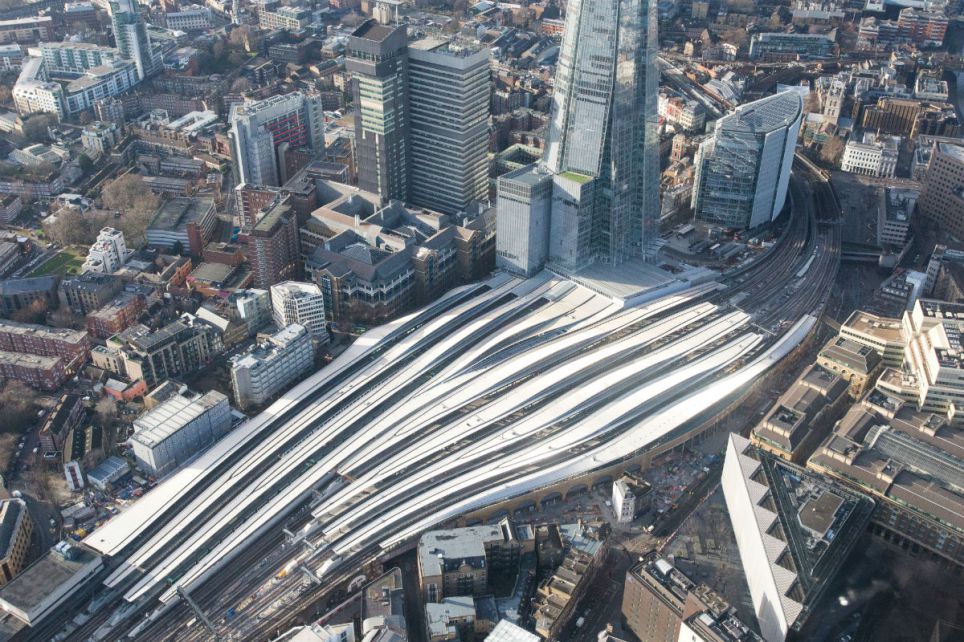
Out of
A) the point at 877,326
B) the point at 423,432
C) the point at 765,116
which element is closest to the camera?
the point at 423,432

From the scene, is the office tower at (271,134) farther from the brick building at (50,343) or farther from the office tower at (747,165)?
the office tower at (747,165)

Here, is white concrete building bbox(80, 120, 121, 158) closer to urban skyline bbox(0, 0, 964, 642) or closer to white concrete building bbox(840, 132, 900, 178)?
urban skyline bbox(0, 0, 964, 642)

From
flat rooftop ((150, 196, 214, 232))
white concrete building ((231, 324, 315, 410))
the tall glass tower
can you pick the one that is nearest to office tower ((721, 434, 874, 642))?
the tall glass tower

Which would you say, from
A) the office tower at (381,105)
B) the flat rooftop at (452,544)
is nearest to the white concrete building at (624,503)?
the flat rooftop at (452,544)

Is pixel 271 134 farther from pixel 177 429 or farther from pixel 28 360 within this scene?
pixel 177 429

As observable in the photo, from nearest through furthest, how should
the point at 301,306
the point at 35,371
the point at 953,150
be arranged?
the point at 35,371
the point at 301,306
the point at 953,150

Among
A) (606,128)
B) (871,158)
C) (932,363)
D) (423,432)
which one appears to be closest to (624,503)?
(423,432)
